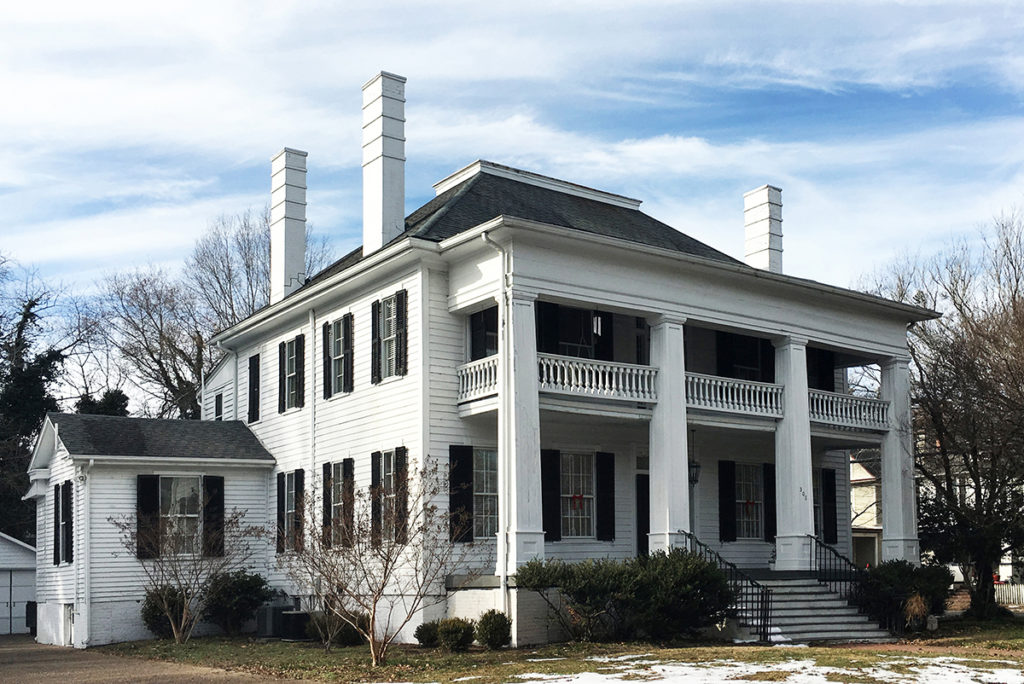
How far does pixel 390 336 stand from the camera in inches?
898

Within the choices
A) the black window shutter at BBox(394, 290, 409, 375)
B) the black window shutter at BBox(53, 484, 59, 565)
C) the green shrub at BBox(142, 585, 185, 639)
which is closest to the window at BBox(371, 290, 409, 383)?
the black window shutter at BBox(394, 290, 409, 375)

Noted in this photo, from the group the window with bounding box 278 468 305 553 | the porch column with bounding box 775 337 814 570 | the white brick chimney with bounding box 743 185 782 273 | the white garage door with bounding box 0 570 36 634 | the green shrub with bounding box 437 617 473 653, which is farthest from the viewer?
the white garage door with bounding box 0 570 36 634

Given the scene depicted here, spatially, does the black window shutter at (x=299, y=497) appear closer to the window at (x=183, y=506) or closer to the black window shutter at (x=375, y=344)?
the window at (x=183, y=506)

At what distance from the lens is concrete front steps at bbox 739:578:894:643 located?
68.1 ft

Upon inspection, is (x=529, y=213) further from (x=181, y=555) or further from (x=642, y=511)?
(x=181, y=555)

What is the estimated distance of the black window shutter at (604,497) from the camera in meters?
23.6

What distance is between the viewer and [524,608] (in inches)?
759

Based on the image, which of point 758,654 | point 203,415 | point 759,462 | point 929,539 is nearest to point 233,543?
point 203,415

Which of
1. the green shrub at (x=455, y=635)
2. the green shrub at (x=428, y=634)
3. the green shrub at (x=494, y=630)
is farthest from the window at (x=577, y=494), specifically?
the green shrub at (x=455, y=635)

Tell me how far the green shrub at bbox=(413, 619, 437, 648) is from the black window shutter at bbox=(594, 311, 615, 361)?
6660 millimetres

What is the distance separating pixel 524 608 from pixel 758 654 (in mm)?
4287

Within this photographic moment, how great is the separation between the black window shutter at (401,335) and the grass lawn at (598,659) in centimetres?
515

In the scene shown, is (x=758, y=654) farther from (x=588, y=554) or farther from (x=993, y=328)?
(x=993, y=328)

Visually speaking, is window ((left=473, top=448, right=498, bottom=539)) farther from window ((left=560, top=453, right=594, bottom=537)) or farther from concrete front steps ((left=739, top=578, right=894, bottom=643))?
concrete front steps ((left=739, top=578, right=894, bottom=643))
